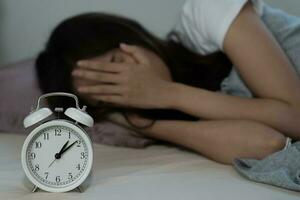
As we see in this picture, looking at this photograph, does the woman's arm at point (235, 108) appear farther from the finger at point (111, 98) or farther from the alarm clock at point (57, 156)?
the alarm clock at point (57, 156)

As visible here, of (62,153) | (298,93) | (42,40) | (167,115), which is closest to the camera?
(62,153)

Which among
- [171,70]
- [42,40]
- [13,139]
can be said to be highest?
[171,70]

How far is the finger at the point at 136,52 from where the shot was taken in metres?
1.20

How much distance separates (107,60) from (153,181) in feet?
1.30

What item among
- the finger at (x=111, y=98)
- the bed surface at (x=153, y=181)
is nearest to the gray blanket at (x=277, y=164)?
the bed surface at (x=153, y=181)

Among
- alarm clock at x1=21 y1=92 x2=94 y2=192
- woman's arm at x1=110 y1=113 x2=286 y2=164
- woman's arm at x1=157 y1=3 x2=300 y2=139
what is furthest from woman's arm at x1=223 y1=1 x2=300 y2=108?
alarm clock at x1=21 y1=92 x2=94 y2=192

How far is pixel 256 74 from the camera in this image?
3.81 feet

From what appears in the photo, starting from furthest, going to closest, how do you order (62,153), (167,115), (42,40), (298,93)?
(42,40) < (167,115) < (298,93) < (62,153)

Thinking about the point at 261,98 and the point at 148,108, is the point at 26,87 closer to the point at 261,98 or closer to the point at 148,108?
the point at 148,108

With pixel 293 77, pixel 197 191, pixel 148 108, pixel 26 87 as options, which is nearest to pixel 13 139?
pixel 26 87

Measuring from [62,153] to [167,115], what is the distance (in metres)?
0.47

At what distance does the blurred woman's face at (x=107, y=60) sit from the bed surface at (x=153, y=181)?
16cm

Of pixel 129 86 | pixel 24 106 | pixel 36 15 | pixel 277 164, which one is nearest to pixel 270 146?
pixel 277 164

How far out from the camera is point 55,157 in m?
0.84
